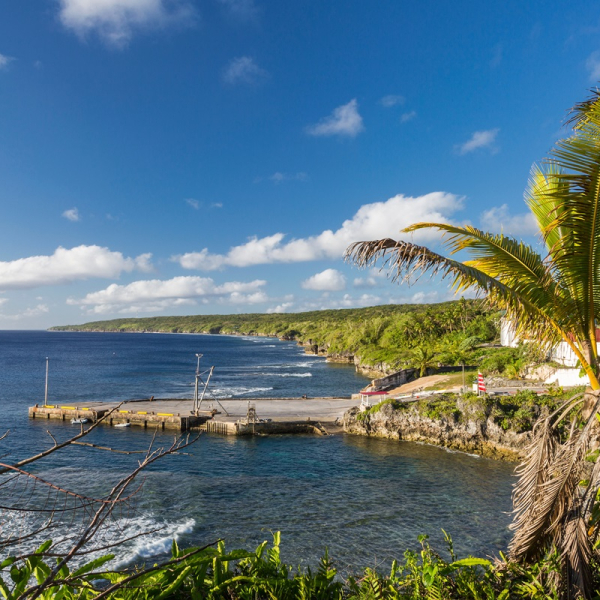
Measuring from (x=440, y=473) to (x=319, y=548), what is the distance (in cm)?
1166

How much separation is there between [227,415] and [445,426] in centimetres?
1820

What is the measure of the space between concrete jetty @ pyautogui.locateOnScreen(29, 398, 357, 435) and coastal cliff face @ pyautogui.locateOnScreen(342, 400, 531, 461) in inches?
131

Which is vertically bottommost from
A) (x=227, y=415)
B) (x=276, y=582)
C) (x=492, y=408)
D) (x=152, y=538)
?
(x=152, y=538)

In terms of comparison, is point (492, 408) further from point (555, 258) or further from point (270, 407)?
point (555, 258)

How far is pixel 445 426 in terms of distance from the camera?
3209 centimetres

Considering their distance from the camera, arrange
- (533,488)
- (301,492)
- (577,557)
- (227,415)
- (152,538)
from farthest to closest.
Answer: (227,415)
(301,492)
(152,538)
(533,488)
(577,557)

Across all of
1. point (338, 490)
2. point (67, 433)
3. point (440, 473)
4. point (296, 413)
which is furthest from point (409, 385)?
point (67, 433)

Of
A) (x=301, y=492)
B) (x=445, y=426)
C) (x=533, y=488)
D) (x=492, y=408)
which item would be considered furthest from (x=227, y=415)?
(x=533, y=488)

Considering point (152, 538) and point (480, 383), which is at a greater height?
point (480, 383)

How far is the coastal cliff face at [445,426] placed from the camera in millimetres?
29531

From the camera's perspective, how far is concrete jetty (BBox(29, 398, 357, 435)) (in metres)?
36.0

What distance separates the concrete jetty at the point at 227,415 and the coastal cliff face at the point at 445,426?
3.32 meters

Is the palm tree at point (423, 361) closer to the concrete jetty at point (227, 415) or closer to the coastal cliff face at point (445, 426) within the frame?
the concrete jetty at point (227, 415)

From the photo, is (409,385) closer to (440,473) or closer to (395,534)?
(440,473)
